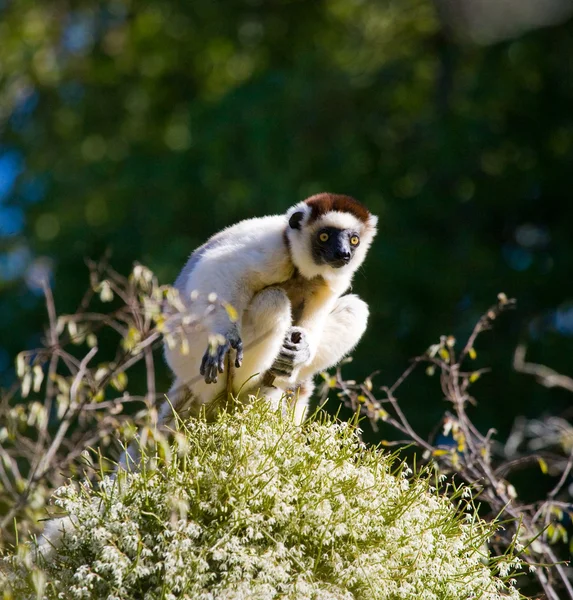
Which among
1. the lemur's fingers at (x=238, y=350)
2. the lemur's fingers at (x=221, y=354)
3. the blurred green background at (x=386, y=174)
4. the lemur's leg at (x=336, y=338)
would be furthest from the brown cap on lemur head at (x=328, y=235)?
the blurred green background at (x=386, y=174)

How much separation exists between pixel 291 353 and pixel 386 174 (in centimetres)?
751

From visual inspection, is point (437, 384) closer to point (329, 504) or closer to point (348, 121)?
point (348, 121)

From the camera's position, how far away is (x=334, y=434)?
3.59m

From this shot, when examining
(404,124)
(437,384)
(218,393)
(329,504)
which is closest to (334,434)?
(329,504)

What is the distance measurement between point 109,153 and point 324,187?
4960mm

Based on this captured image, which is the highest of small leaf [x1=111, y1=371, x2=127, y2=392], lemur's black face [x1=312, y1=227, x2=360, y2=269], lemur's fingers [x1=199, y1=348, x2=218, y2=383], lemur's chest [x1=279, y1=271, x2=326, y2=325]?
lemur's black face [x1=312, y1=227, x2=360, y2=269]

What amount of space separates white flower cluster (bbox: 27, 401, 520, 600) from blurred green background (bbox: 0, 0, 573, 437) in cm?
548

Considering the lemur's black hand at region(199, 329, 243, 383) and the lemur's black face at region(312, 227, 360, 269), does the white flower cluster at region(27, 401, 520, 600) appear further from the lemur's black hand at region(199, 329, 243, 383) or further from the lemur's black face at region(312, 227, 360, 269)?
the lemur's black face at region(312, 227, 360, 269)

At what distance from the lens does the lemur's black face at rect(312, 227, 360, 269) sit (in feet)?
16.0

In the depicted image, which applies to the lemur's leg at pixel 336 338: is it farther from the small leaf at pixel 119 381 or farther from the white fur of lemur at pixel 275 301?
the small leaf at pixel 119 381

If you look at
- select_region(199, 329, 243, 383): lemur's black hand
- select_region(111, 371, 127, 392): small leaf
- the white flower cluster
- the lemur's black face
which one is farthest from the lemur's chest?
the white flower cluster

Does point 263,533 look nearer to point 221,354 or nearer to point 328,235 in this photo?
point 221,354

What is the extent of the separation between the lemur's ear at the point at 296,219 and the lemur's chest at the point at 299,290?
0.84ft

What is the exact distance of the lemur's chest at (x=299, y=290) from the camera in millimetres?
4984
